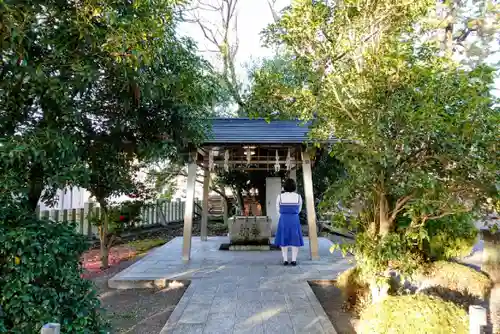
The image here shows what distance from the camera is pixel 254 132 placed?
28.5 ft

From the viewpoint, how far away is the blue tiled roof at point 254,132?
8.08m

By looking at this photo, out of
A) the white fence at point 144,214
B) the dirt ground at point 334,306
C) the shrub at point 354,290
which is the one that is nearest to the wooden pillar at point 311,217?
the dirt ground at point 334,306

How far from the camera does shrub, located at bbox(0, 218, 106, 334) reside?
2648mm

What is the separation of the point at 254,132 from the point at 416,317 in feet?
20.1

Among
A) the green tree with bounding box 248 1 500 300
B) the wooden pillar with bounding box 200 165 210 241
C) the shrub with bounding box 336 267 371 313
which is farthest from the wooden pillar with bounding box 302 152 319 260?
the green tree with bounding box 248 1 500 300

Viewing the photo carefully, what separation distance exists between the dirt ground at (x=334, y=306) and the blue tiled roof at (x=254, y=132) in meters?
2.93

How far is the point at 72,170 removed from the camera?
2.90 meters

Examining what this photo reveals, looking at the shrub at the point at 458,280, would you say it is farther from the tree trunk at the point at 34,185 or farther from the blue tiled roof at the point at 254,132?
the tree trunk at the point at 34,185

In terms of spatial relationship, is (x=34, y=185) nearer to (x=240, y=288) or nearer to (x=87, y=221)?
(x=240, y=288)

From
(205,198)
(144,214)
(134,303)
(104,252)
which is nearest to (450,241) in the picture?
(134,303)

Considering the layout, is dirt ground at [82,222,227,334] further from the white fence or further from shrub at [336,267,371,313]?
shrub at [336,267,371,313]

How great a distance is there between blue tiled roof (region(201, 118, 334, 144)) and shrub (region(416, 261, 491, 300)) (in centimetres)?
352

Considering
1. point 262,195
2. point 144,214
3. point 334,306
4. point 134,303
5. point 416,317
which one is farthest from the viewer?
point 144,214

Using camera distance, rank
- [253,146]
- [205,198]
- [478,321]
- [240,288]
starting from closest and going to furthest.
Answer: [478,321] → [240,288] → [253,146] → [205,198]
